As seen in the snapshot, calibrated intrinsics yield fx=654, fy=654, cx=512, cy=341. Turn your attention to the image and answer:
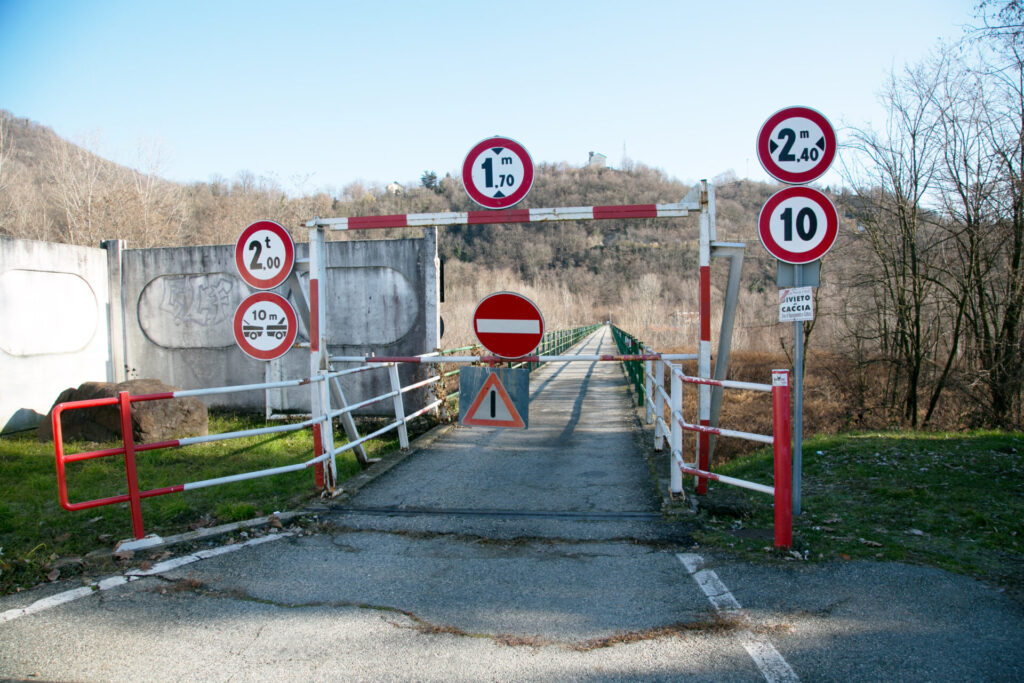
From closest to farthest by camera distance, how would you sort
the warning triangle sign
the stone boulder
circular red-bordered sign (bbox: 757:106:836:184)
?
1. circular red-bordered sign (bbox: 757:106:836:184)
2. the warning triangle sign
3. the stone boulder

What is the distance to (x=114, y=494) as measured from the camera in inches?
245

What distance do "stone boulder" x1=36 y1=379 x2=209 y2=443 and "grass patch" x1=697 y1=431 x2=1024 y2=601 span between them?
697cm

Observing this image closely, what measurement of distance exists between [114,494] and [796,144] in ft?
22.4

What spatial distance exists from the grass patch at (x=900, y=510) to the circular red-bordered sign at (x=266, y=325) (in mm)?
3807

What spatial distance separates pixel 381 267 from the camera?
34.8ft

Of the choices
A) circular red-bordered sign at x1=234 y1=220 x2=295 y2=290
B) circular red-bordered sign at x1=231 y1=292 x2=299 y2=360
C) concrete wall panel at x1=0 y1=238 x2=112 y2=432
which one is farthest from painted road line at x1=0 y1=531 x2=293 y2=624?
concrete wall panel at x1=0 y1=238 x2=112 y2=432

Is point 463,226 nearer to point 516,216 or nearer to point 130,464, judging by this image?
point 516,216

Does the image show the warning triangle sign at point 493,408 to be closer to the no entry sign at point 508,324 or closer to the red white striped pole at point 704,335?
the no entry sign at point 508,324

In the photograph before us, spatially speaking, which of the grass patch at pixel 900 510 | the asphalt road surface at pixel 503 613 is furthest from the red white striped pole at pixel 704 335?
the asphalt road surface at pixel 503 613

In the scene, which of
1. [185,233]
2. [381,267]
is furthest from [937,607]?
[185,233]

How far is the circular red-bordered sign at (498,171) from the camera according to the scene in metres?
5.95

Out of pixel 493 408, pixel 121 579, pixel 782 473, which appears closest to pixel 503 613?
pixel 782 473

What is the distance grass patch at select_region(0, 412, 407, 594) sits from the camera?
4496 mm

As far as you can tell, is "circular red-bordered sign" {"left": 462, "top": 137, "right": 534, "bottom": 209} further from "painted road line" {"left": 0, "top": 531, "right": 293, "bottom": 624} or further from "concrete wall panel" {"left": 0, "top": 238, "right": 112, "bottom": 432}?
"concrete wall panel" {"left": 0, "top": 238, "right": 112, "bottom": 432}
